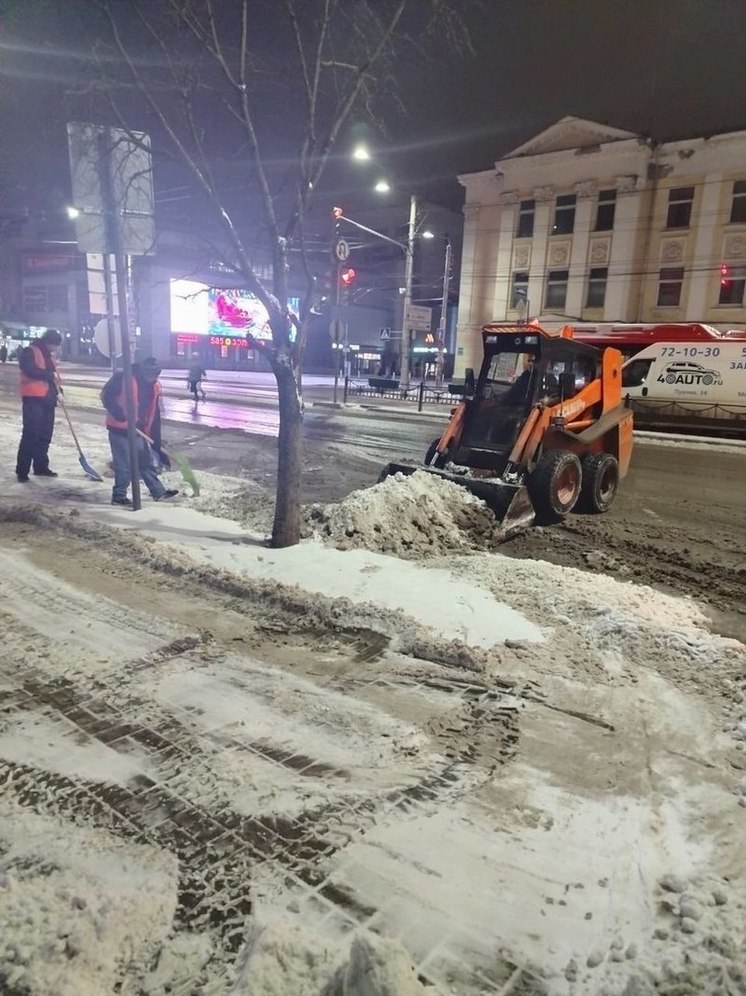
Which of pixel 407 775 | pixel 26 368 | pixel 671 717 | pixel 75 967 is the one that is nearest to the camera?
pixel 75 967

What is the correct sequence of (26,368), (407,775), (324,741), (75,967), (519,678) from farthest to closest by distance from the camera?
(26,368) → (519,678) → (324,741) → (407,775) → (75,967)

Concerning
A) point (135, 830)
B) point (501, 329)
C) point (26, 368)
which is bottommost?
point (135, 830)

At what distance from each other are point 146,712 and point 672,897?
2750 millimetres

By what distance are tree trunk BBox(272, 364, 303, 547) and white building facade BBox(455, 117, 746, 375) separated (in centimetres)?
2583

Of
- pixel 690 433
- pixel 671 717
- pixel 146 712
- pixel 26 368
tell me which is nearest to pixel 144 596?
pixel 146 712

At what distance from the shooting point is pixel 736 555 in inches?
288

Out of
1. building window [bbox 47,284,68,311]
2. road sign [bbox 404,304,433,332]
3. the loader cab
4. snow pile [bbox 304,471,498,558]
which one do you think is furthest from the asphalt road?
building window [bbox 47,284,68,311]

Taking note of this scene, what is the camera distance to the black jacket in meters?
7.90

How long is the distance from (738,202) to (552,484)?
110ft

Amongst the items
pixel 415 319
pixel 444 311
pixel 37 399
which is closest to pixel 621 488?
pixel 37 399

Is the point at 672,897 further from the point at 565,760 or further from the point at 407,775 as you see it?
the point at 407,775

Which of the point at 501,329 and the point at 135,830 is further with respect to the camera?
the point at 501,329

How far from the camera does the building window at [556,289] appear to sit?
37844 mm

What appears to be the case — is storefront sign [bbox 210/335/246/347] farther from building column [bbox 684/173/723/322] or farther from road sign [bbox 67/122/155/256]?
road sign [bbox 67/122/155/256]
